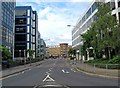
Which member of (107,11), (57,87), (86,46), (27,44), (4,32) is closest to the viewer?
(57,87)

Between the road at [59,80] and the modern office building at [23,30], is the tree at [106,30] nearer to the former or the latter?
the road at [59,80]

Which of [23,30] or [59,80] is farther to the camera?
[23,30]

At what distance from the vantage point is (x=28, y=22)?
407 feet

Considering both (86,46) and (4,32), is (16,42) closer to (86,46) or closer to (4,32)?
(4,32)

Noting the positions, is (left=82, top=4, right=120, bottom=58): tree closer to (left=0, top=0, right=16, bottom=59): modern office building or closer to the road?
the road

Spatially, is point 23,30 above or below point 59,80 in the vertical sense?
above

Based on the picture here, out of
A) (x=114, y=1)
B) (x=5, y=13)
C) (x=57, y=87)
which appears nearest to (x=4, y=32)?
(x=5, y=13)

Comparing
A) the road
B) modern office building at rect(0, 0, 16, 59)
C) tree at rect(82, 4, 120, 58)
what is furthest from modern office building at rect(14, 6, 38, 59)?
the road

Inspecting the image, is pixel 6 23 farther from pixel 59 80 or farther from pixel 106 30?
pixel 59 80

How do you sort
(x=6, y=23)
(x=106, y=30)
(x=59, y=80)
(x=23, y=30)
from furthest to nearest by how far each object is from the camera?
(x=23, y=30) → (x=6, y=23) → (x=106, y=30) → (x=59, y=80)

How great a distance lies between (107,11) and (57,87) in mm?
32889

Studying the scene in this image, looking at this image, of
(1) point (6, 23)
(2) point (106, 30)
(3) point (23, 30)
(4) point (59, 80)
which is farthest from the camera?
(3) point (23, 30)

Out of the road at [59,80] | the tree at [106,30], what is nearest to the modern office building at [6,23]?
the tree at [106,30]

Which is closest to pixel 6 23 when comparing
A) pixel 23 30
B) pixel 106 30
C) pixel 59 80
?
pixel 23 30
